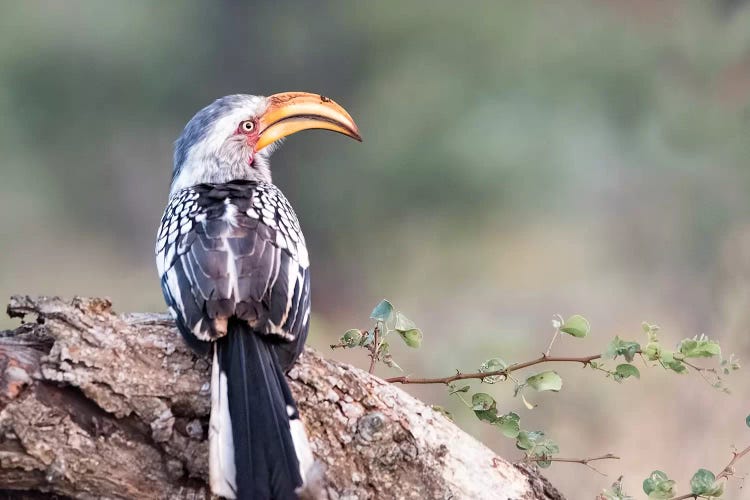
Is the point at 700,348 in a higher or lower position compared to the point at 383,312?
lower

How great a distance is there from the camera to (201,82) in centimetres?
439

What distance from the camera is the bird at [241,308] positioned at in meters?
1.58

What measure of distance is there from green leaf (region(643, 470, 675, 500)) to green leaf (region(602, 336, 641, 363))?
27 cm

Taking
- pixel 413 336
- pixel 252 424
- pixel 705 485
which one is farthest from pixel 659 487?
pixel 252 424

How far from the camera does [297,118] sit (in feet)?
9.07

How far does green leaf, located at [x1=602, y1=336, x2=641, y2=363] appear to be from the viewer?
6.36 feet

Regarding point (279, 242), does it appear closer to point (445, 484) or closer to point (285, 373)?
point (285, 373)

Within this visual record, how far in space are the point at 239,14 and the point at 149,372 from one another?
3.29m

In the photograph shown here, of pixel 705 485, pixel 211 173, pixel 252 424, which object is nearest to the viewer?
pixel 252 424

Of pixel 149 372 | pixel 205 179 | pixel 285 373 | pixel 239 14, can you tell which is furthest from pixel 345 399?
pixel 239 14

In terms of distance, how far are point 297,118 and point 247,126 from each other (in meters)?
0.16

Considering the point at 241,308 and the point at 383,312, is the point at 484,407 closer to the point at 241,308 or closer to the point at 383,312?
the point at 383,312

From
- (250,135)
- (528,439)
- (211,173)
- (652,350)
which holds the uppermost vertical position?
(250,135)

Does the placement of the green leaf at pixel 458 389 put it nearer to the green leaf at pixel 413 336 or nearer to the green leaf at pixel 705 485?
the green leaf at pixel 413 336
